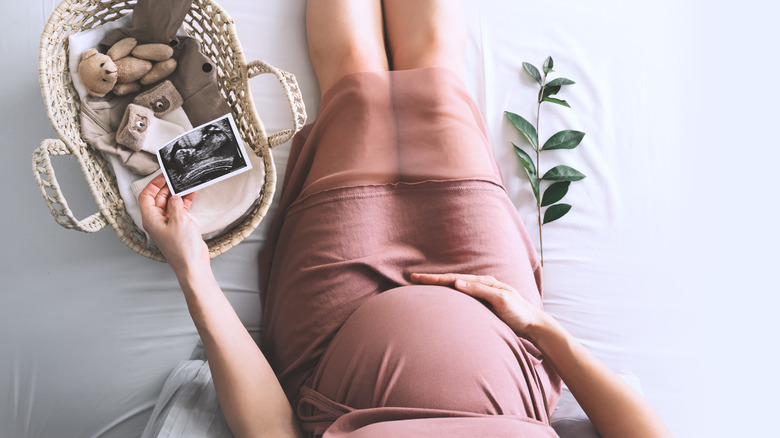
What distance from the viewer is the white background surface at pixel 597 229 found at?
45.3 inches

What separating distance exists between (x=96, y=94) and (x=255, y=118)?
0.33 meters

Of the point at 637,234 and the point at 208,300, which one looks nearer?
the point at 208,300

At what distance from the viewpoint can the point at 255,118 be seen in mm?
1136

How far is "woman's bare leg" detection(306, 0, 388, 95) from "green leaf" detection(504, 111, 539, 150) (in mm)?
377

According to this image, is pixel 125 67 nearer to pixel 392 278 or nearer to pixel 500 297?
pixel 392 278

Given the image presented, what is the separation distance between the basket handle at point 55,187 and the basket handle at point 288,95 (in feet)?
1.25

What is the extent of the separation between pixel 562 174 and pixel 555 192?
0.06 meters

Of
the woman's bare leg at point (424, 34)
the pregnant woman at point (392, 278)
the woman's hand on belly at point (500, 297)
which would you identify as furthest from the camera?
the woman's bare leg at point (424, 34)

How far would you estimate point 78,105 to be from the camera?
1.13 metres

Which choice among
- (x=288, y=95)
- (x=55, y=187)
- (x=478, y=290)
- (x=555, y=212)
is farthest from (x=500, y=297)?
(x=55, y=187)

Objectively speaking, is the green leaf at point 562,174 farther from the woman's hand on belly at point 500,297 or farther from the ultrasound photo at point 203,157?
the ultrasound photo at point 203,157

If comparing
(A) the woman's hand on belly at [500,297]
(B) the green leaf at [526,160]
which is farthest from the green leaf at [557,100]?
(A) the woman's hand on belly at [500,297]

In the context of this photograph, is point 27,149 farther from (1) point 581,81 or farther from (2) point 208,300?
(1) point 581,81

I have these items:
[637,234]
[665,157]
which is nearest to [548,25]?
[665,157]
